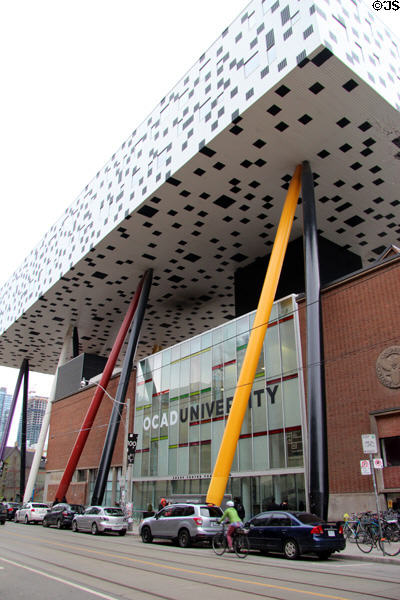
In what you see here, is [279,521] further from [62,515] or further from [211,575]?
[62,515]

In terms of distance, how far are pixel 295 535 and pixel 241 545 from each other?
5.55 feet

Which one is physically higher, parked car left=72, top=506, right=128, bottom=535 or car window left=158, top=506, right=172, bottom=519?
car window left=158, top=506, right=172, bottom=519

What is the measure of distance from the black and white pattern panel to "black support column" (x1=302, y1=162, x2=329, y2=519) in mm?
7159

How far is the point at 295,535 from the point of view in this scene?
1411cm

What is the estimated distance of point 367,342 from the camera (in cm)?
2220

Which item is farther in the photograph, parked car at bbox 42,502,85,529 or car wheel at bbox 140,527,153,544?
parked car at bbox 42,502,85,529

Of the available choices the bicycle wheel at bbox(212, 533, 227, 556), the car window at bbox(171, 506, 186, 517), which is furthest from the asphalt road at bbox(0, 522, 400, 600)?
the car window at bbox(171, 506, 186, 517)

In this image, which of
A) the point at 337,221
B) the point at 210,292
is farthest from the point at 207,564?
the point at 210,292

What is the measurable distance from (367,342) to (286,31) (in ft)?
56.7

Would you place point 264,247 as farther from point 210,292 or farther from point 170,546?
point 170,546

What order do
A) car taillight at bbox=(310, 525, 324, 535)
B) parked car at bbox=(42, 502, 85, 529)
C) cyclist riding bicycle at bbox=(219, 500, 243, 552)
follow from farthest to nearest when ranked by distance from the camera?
parked car at bbox=(42, 502, 85, 529)
cyclist riding bicycle at bbox=(219, 500, 243, 552)
car taillight at bbox=(310, 525, 324, 535)

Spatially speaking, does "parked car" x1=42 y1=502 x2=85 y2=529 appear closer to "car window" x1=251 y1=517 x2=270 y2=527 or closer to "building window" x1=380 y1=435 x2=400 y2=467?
"car window" x1=251 y1=517 x2=270 y2=527

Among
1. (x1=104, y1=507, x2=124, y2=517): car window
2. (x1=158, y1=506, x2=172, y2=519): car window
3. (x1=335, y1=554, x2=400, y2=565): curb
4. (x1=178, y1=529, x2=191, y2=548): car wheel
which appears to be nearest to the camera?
(x1=335, y1=554, x2=400, y2=565): curb

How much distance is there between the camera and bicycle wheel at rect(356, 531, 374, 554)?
49.3ft
